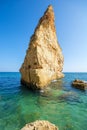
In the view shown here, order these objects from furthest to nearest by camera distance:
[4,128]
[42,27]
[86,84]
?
[42,27], [86,84], [4,128]

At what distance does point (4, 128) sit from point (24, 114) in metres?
2.52

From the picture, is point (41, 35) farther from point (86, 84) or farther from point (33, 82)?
point (86, 84)

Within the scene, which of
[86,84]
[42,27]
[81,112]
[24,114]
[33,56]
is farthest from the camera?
[42,27]

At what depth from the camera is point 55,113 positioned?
1099 centimetres

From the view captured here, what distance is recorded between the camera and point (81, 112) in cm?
1155

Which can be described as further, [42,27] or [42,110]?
[42,27]

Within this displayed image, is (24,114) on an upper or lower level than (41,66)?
lower

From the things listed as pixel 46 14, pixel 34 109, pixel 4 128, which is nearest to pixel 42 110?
pixel 34 109

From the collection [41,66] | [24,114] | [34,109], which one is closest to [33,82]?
[41,66]

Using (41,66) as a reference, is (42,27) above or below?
above

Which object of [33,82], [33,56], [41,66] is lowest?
[33,82]

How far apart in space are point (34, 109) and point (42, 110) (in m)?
0.72

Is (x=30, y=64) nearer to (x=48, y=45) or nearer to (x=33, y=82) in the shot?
(x=33, y=82)

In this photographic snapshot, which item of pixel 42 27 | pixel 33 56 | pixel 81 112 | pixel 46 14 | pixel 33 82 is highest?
pixel 46 14
